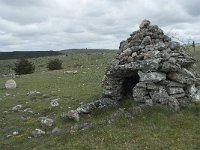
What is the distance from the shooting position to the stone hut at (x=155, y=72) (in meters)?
19.4

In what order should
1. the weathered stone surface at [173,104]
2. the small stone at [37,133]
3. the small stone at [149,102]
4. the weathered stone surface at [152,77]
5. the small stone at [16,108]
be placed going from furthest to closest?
1. the small stone at [16,108]
2. the weathered stone surface at [152,77]
3. the small stone at [149,102]
4. the weathered stone surface at [173,104]
5. the small stone at [37,133]

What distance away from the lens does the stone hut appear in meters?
19.4

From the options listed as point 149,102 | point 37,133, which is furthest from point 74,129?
point 149,102

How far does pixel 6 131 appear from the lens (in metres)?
19.7

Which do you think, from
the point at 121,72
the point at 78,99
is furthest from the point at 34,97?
the point at 121,72

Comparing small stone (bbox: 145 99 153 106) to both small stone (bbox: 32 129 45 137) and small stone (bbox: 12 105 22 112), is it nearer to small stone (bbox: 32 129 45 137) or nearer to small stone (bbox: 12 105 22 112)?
small stone (bbox: 32 129 45 137)

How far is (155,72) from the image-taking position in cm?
1962

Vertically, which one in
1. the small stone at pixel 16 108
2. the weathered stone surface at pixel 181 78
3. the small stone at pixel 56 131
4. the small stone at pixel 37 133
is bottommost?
the small stone at pixel 16 108

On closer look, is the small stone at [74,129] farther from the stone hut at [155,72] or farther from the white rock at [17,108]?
the white rock at [17,108]

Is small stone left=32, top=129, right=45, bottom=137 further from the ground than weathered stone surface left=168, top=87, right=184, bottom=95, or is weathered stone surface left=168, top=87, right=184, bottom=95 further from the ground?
weathered stone surface left=168, top=87, right=184, bottom=95

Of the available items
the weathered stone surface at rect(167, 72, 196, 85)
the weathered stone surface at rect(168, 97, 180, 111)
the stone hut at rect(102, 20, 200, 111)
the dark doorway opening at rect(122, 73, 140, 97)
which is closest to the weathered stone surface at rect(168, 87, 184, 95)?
the stone hut at rect(102, 20, 200, 111)

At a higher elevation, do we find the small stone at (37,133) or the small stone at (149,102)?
the small stone at (149,102)

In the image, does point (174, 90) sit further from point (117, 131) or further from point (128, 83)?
point (117, 131)

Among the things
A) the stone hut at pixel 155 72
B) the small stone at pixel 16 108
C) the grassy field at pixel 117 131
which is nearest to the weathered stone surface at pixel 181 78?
the stone hut at pixel 155 72
